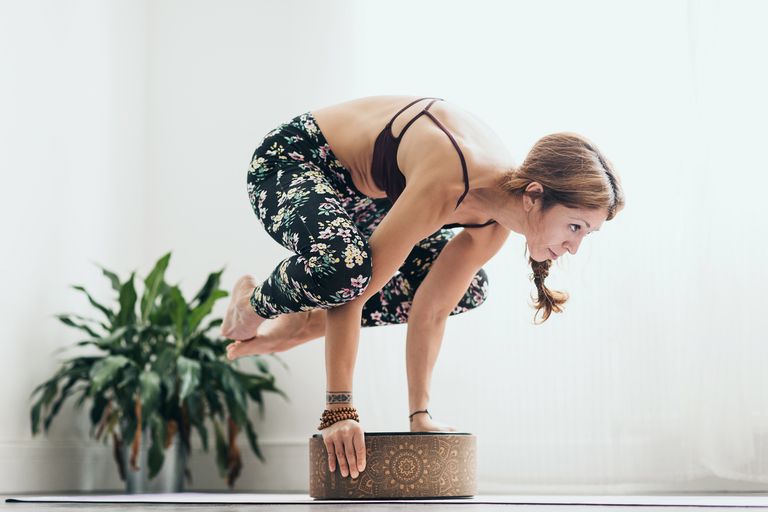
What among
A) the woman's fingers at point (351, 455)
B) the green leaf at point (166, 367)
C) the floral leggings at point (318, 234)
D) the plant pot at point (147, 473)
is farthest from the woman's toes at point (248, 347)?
the plant pot at point (147, 473)

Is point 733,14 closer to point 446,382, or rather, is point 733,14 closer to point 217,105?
point 446,382

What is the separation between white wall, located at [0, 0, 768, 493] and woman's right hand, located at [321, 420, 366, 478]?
4.04 feet

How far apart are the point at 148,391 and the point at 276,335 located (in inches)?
34.1

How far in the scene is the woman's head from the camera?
5.59 feet

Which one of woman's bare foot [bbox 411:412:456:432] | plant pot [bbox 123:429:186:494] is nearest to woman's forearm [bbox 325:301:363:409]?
woman's bare foot [bbox 411:412:456:432]

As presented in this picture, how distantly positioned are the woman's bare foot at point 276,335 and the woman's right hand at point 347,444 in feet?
1.34

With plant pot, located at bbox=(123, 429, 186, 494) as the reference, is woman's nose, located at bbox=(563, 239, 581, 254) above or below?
above

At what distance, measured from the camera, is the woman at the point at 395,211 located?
5.60 ft

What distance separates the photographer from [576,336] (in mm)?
2846

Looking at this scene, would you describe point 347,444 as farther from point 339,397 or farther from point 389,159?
point 389,159

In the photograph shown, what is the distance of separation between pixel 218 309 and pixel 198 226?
1.21ft

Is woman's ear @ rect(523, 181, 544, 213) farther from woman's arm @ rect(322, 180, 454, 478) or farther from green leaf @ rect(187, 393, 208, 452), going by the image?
green leaf @ rect(187, 393, 208, 452)

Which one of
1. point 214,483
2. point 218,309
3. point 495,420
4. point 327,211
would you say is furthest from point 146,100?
point 327,211

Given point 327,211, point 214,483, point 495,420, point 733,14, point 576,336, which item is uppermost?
point 733,14
